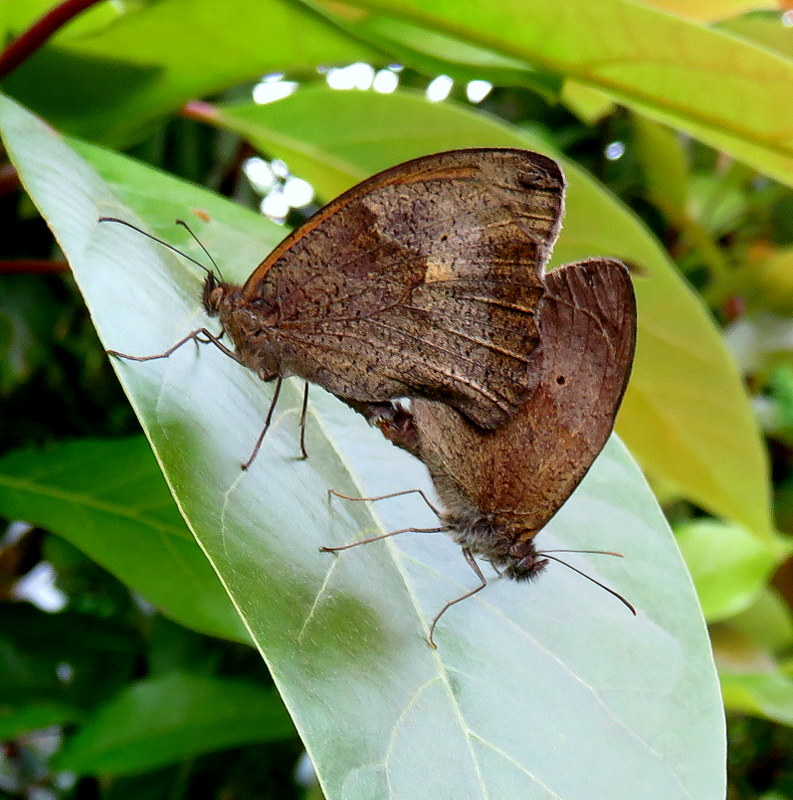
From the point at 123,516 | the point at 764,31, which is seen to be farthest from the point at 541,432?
the point at 764,31

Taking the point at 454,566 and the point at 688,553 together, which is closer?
the point at 454,566

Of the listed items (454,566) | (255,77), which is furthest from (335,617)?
(255,77)

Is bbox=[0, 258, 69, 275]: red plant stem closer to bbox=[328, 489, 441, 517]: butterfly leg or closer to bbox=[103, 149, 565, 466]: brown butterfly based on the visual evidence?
bbox=[103, 149, 565, 466]: brown butterfly

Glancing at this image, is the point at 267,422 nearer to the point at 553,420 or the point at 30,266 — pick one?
the point at 553,420

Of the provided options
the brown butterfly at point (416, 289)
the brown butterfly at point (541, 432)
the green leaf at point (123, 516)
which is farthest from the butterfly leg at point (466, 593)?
the green leaf at point (123, 516)

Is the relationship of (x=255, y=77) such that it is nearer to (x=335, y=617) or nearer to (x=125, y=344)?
(x=125, y=344)

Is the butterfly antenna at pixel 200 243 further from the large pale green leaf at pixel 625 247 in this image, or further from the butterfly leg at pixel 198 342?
the large pale green leaf at pixel 625 247
